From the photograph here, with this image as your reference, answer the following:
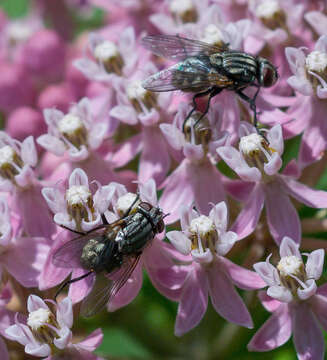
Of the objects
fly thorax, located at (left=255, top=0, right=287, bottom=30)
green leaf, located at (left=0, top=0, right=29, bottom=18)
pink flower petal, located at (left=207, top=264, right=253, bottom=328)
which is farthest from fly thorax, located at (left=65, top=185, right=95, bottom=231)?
green leaf, located at (left=0, top=0, right=29, bottom=18)

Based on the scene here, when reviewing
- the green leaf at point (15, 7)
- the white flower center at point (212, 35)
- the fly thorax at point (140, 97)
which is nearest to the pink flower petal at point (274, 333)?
the fly thorax at point (140, 97)

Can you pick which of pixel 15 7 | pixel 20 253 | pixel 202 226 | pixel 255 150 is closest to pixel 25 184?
→ pixel 20 253

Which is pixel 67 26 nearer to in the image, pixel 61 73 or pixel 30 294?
pixel 61 73

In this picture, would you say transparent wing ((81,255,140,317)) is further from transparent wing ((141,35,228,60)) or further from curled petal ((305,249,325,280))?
transparent wing ((141,35,228,60))

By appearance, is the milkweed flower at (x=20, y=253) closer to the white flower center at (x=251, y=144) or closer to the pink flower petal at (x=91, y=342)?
the pink flower petal at (x=91, y=342)

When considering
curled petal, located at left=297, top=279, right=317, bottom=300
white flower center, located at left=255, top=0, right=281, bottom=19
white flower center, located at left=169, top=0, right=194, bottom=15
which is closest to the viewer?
curled petal, located at left=297, top=279, right=317, bottom=300

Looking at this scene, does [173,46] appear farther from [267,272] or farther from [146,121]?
[267,272]

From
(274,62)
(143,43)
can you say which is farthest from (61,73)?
(274,62)
